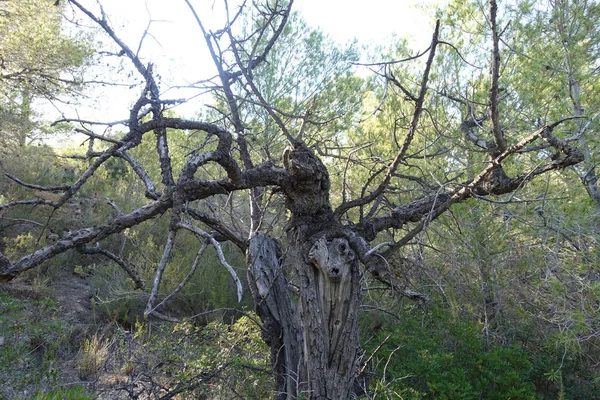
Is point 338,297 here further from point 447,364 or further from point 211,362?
point 447,364

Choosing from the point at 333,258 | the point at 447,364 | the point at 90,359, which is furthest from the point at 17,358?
the point at 447,364

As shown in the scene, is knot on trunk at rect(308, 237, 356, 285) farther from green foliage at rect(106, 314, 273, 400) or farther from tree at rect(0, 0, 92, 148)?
tree at rect(0, 0, 92, 148)

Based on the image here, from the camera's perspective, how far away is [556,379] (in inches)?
171

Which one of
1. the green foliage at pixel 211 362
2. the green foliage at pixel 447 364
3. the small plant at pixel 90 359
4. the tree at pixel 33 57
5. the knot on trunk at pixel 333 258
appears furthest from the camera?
the tree at pixel 33 57

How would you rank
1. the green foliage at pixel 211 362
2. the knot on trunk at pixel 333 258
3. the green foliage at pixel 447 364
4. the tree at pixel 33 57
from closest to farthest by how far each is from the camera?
the knot on trunk at pixel 333 258 → the green foliage at pixel 211 362 → the green foliage at pixel 447 364 → the tree at pixel 33 57

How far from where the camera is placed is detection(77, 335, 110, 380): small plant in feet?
16.1

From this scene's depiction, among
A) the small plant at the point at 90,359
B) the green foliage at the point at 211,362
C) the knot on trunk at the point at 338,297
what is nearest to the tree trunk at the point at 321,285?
the knot on trunk at the point at 338,297

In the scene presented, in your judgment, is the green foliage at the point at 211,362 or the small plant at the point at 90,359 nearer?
the green foliage at the point at 211,362

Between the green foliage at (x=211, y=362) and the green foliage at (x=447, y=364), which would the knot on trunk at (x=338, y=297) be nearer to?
the green foliage at (x=211, y=362)

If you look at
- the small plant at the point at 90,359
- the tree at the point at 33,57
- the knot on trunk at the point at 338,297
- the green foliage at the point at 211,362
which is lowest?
the small plant at the point at 90,359

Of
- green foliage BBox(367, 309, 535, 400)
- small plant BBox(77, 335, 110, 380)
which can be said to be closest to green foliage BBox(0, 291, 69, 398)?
small plant BBox(77, 335, 110, 380)

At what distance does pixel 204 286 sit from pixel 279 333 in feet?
12.3

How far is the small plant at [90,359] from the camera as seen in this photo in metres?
4.92

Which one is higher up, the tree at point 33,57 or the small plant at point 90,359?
the tree at point 33,57
